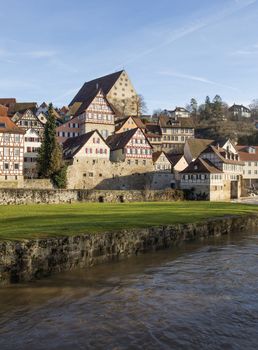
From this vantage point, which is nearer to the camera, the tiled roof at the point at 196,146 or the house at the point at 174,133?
the tiled roof at the point at 196,146

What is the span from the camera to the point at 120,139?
8125 centimetres

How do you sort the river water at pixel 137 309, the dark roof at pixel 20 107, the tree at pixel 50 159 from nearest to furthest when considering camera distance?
the river water at pixel 137 309 < the tree at pixel 50 159 < the dark roof at pixel 20 107

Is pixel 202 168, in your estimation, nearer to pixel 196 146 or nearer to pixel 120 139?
pixel 120 139

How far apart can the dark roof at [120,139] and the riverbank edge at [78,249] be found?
47.5 metres

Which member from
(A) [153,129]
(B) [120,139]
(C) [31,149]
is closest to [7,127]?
(C) [31,149]

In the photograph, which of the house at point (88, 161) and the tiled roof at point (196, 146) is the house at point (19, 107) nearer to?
the house at point (88, 161)

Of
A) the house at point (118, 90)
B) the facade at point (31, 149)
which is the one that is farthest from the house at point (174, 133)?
the facade at point (31, 149)

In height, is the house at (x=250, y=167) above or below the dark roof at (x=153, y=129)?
below

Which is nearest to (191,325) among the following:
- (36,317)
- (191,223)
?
(36,317)

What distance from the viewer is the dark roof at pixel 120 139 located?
3086 inches

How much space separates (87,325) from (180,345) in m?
3.04

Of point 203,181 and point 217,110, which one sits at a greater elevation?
point 217,110

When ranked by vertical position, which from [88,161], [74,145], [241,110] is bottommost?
[88,161]

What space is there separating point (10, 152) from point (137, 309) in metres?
56.0
